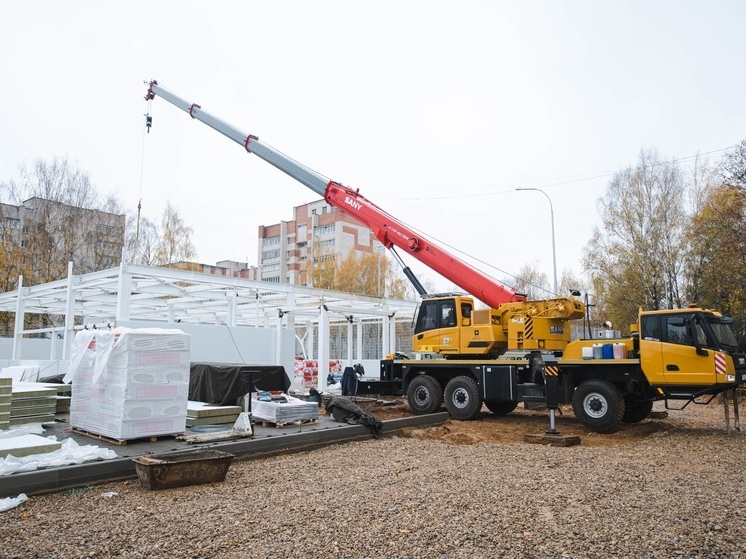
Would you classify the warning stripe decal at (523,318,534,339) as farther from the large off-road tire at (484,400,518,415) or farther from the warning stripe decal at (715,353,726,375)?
the warning stripe decal at (715,353,726,375)

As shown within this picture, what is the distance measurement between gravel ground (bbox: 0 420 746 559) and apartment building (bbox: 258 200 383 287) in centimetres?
5274

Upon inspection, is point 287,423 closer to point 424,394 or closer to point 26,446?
point 26,446

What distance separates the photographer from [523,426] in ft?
44.7

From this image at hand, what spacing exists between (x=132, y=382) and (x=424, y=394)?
327 inches

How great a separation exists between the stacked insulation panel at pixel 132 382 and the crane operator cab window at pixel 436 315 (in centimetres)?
757

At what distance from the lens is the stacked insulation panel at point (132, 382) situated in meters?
8.82

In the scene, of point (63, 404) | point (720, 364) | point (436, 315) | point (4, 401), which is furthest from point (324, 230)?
point (4, 401)

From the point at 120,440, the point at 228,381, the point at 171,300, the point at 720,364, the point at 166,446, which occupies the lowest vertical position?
the point at 166,446

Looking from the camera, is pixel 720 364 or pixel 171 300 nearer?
pixel 720 364

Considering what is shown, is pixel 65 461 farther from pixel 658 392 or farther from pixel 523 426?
pixel 658 392

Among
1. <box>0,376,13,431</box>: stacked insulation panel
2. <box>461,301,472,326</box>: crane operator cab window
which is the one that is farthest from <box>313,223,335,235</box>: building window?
<box>0,376,13,431</box>: stacked insulation panel

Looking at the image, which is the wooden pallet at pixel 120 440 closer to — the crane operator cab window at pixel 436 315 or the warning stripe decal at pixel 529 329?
the crane operator cab window at pixel 436 315

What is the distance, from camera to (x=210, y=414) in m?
11.0

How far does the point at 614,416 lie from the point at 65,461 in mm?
10304
